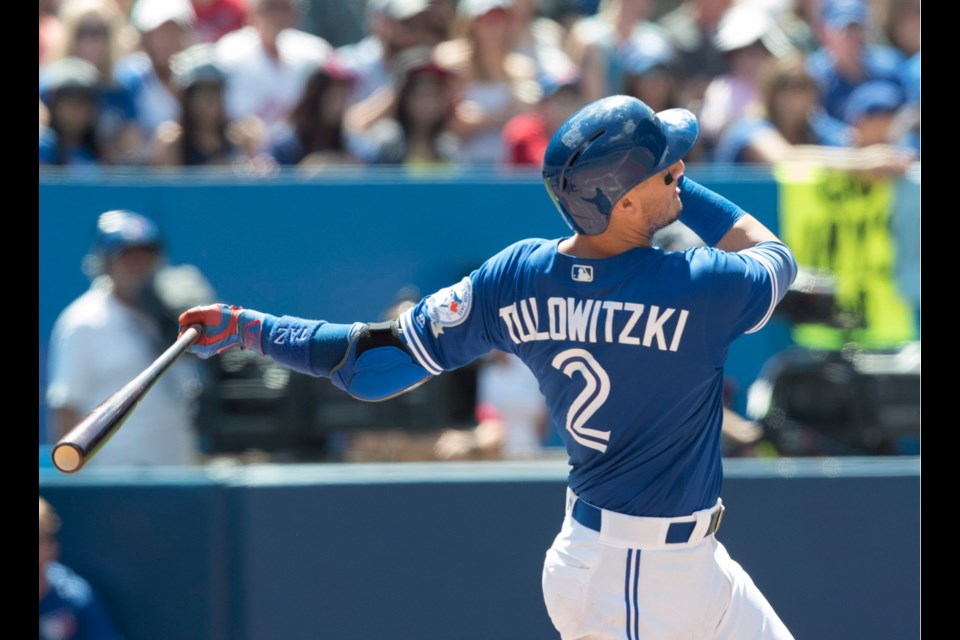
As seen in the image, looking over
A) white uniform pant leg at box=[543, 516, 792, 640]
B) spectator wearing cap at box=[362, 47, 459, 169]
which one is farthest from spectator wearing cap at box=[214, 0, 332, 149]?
white uniform pant leg at box=[543, 516, 792, 640]

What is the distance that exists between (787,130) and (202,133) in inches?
123

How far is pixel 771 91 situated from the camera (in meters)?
7.61

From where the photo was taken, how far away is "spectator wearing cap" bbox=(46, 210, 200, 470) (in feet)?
20.5

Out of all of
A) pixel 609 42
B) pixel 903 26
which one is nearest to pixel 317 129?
pixel 609 42

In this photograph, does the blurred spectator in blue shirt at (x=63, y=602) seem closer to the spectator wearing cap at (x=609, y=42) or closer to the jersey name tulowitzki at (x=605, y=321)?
the jersey name tulowitzki at (x=605, y=321)

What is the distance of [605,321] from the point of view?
3484 mm

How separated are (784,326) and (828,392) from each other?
65 cm

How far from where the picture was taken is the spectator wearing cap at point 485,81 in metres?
7.58

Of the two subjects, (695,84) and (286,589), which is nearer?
(286,589)

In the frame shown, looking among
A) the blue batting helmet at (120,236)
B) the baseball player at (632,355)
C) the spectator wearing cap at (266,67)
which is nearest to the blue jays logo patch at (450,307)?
the baseball player at (632,355)

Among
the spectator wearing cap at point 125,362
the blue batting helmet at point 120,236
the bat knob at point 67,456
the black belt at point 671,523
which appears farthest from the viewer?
the blue batting helmet at point 120,236

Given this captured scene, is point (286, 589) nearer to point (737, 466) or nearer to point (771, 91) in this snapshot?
point (737, 466)

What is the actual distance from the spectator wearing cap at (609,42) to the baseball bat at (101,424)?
15.4 feet
